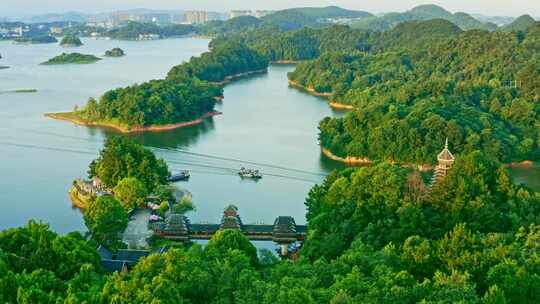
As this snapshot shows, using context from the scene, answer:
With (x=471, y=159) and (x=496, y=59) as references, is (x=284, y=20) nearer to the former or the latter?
(x=496, y=59)

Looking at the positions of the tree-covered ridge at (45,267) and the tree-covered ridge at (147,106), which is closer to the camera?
the tree-covered ridge at (45,267)

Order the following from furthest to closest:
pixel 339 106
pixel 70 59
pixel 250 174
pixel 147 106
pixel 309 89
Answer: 1. pixel 70 59
2. pixel 309 89
3. pixel 339 106
4. pixel 147 106
5. pixel 250 174

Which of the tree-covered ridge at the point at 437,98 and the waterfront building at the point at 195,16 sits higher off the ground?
the tree-covered ridge at the point at 437,98

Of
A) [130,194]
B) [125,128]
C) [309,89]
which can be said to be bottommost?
[309,89]

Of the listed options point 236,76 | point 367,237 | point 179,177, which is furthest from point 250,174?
point 236,76

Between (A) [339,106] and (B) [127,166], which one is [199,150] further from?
(A) [339,106]

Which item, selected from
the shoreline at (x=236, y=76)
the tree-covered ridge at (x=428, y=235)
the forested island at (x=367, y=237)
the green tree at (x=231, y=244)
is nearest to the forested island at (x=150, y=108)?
the forested island at (x=367, y=237)

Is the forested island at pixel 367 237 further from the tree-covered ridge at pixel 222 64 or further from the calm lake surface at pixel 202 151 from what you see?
the tree-covered ridge at pixel 222 64
